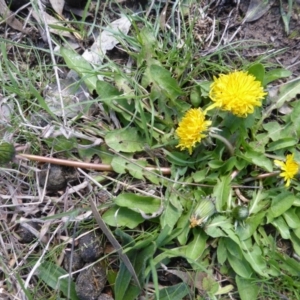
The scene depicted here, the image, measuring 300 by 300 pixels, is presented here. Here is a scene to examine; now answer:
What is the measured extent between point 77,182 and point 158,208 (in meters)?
0.39

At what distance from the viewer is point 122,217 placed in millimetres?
2014

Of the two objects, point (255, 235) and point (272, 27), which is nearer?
point (255, 235)

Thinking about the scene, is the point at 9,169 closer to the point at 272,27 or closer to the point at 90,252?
the point at 90,252

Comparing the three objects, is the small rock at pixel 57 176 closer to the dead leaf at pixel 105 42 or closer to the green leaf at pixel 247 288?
the dead leaf at pixel 105 42

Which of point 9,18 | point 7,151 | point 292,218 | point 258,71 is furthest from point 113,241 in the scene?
point 9,18

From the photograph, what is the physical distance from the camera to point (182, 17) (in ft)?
7.19

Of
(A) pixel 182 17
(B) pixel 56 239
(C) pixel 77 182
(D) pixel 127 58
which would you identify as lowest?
(B) pixel 56 239

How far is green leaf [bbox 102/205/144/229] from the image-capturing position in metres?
2.00

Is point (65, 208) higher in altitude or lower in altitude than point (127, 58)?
lower

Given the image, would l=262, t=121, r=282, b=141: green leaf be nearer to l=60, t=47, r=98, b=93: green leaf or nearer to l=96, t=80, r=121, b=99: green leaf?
l=96, t=80, r=121, b=99: green leaf

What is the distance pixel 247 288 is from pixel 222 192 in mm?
402

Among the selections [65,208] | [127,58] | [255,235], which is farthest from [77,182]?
[255,235]

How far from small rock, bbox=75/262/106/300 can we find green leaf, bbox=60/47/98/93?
77 centimetres

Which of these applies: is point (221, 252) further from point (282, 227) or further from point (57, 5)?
point (57, 5)
